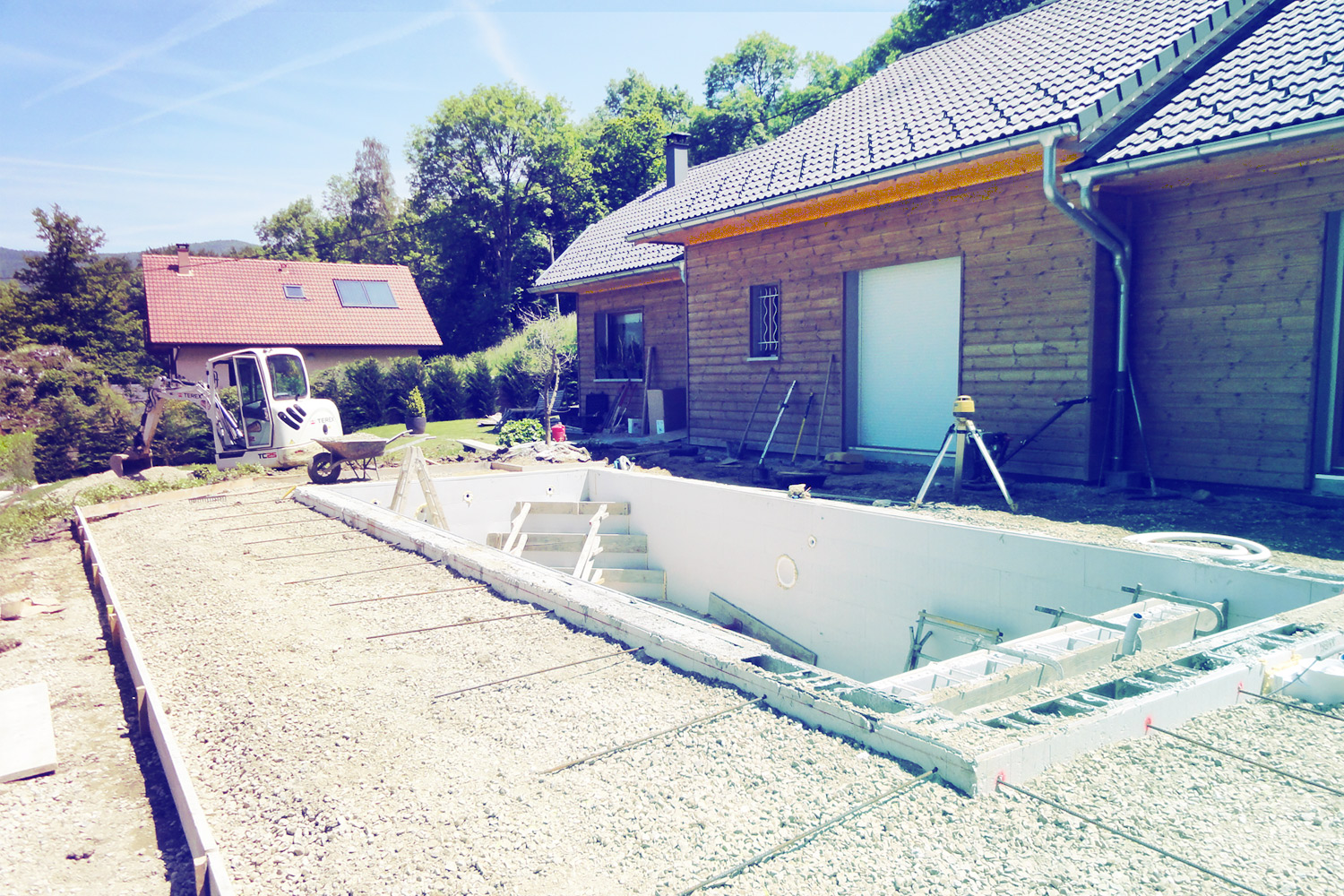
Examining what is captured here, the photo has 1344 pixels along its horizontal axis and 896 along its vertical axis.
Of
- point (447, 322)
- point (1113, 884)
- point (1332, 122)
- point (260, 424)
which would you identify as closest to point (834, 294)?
point (1332, 122)

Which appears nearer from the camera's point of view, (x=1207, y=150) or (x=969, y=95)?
(x=1207, y=150)

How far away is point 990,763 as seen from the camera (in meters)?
2.46

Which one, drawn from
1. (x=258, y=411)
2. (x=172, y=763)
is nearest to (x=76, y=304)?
(x=258, y=411)

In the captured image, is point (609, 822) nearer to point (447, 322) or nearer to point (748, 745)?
point (748, 745)

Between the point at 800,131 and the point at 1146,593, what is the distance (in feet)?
31.1

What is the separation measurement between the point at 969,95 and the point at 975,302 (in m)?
2.73

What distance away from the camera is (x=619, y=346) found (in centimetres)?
1631

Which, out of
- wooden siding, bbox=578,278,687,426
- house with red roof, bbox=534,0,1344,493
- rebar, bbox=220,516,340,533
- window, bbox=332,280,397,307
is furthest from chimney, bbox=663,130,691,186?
window, bbox=332,280,397,307

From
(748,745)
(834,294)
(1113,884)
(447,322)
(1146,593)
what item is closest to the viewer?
(1113,884)

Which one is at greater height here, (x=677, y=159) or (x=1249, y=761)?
(x=677, y=159)

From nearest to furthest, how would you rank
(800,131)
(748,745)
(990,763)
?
(990,763)
(748,745)
(800,131)

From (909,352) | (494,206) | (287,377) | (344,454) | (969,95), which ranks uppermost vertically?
(494,206)

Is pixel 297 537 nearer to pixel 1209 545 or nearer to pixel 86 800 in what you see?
pixel 86 800

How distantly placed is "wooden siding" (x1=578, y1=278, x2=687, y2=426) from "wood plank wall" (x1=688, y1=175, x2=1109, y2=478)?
2.77 meters
